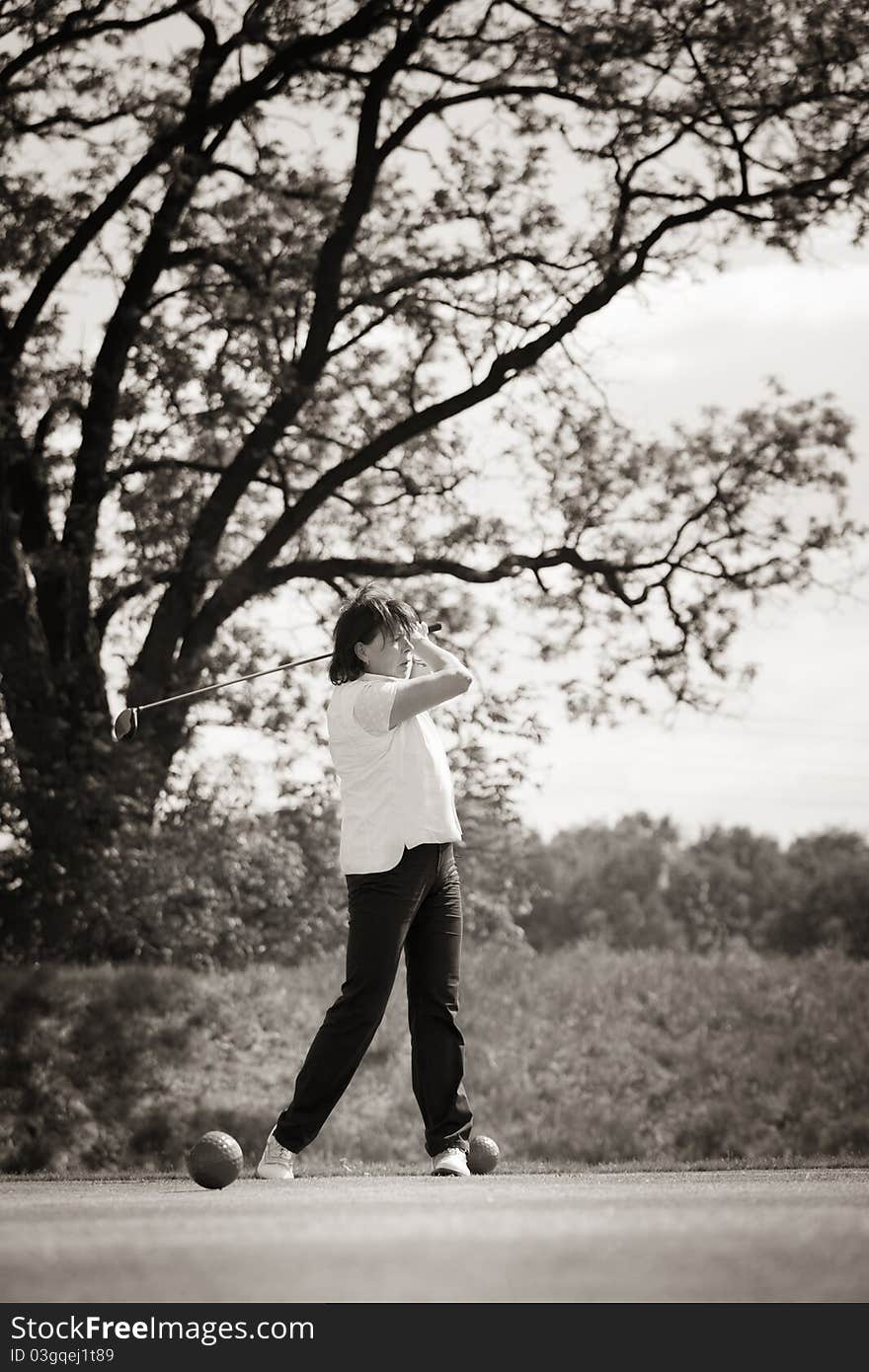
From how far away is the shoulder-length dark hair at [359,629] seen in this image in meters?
6.02

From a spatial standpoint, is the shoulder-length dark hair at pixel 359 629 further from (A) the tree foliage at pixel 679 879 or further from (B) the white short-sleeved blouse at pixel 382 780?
(A) the tree foliage at pixel 679 879

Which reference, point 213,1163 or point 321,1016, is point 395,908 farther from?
point 321,1016

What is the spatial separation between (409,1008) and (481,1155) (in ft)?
3.97

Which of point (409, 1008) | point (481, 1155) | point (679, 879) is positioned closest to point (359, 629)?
point (409, 1008)

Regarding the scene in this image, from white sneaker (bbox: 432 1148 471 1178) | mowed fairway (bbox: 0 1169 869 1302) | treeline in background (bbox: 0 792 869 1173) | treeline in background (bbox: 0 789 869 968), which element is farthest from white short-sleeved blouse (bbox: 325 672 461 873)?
treeline in background (bbox: 0 789 869 968)

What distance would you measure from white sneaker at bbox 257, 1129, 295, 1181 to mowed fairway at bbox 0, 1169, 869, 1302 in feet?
5.23

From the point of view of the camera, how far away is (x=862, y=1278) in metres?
2.73

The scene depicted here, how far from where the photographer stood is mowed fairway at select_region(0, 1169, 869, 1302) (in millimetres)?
2697

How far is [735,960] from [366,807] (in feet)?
33.6

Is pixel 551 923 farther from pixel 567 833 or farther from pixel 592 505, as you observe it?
pixel 592 505

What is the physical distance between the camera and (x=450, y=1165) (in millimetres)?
5582

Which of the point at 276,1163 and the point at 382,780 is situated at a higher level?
the point at 382,780

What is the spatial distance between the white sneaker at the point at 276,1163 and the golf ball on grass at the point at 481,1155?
3.16ft

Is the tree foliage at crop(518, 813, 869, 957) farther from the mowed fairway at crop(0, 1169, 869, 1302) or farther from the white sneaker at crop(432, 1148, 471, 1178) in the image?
the mowed fairway at crop(0, 1169, 869, 1302)
